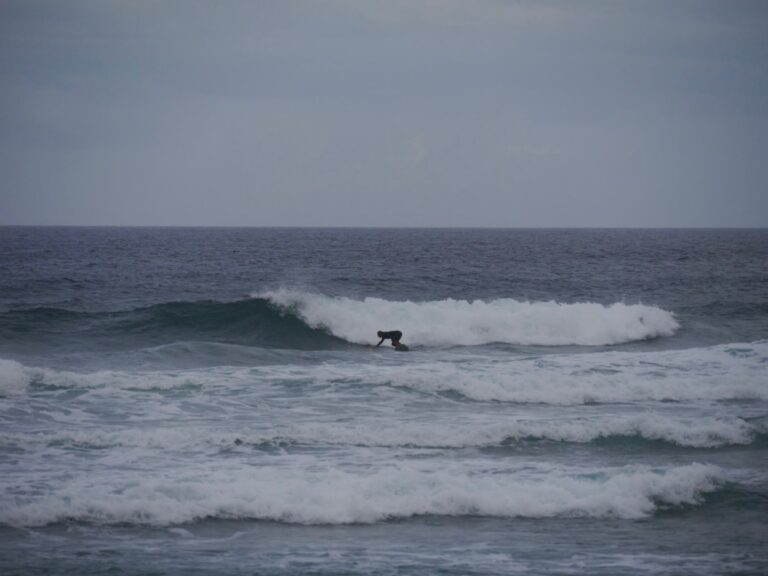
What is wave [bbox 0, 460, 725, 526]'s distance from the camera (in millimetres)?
10859

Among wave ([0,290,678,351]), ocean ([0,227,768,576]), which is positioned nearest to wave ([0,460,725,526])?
ocean ([0,227,768,576])

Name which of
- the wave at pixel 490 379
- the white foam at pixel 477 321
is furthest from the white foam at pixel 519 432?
the white foam at pixel 477 321

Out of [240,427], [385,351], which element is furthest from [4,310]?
[240,427]

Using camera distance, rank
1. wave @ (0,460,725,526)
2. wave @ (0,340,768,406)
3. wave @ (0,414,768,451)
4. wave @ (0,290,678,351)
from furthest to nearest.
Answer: wave @ (0,290,678,351) < wave @ (0,340,768,406) < wave @ (0,414,768,451) < wave @ (0,460,725,526)

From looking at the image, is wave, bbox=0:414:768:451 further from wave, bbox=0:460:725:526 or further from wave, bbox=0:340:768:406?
wave, bbox=0:340:768:406

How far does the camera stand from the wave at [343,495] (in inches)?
428

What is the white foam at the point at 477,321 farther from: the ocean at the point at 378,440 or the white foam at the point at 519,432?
the white foam at the point at 519,432

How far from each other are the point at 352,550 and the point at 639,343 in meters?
20.6

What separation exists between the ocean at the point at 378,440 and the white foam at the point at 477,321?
102 mm

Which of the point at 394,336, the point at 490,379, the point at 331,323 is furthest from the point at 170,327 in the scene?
the point at 490,379

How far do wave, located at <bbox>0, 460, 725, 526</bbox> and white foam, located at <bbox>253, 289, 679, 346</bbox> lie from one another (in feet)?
50.1

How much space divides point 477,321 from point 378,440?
15.6 m

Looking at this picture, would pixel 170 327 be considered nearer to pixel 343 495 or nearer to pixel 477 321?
pixel 477 321

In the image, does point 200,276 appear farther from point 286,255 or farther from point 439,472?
point 439,472
